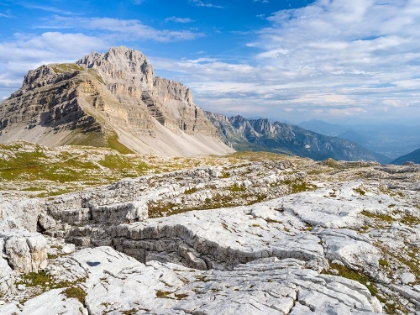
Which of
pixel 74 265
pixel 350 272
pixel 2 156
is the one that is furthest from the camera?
pixel 2 156

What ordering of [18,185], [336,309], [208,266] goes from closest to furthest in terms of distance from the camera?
[336,309] → [208,266] → [18,185]

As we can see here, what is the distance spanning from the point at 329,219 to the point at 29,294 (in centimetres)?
2842

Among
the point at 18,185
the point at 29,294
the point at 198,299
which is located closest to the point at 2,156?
the point at 18,185

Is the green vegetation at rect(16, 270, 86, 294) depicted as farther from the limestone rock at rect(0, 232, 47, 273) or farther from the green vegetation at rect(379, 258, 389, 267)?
the green vegetation at rect(379, 258, 389, 267)

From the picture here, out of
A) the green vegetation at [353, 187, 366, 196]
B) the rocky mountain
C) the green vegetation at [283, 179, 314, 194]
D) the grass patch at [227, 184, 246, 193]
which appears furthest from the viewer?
the green vegetation at [283, 179, 314, 194]

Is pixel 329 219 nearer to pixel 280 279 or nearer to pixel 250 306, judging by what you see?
pixel 280 279

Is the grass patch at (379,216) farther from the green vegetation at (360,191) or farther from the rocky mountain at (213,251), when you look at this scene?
the green vegetation at (360,191)

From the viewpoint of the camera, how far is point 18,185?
6888cm

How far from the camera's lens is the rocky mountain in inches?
669

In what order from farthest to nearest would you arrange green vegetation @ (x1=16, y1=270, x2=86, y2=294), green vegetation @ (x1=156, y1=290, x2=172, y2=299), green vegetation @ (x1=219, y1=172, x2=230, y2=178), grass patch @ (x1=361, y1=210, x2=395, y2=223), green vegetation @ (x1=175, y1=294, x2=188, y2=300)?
green vegetation @ (x1=219, y1=172, x2=230, y2=178) < grass patch @ (x1=361, y1=210, x2=395, y2=223) < green vegetation @ (x1=16, y1=270, x2=86, y2=294) < green vegetation @ (x1=156, y1=290, x2=172, y2=299) < green vegetation @ (x1=175, y1=294, x2=188, y2=300)

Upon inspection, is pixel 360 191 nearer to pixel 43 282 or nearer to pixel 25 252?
pixel 43 282

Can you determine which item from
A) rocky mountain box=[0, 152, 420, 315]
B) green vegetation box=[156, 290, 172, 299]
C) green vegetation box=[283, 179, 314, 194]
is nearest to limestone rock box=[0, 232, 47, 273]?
rocky mountain box=[0, 152, 420, 315]

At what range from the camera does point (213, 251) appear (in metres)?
26.0

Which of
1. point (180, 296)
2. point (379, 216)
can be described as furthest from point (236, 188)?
point (180, 296)
